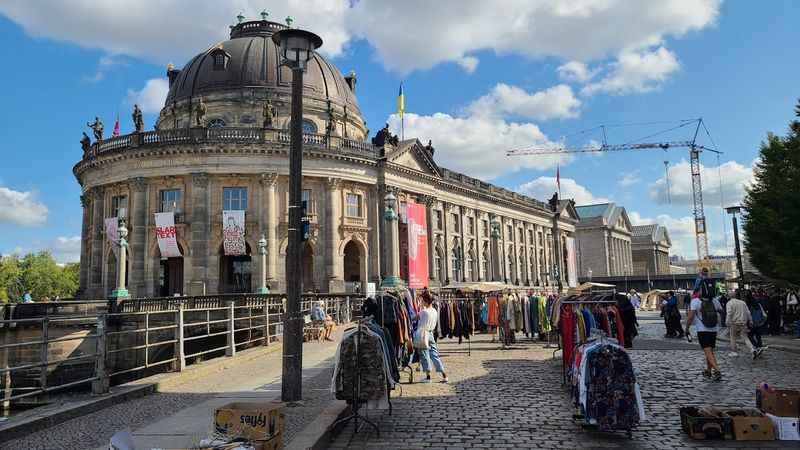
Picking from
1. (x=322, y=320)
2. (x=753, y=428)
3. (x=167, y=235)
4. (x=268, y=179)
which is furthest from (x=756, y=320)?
(x=167, y=235)

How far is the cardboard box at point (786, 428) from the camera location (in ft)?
23.8

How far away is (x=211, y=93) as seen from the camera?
5012 centimetres

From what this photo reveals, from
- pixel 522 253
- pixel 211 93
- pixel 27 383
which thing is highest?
pixel 211 93

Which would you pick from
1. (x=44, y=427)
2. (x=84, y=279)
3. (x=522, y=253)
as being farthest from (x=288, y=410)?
(x=522, y=253)

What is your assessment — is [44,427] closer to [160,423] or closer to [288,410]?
[160,423]

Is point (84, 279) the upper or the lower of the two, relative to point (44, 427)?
upper

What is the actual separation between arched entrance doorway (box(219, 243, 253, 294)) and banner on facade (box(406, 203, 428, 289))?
1187cm

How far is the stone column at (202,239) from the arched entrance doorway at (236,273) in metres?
1.65

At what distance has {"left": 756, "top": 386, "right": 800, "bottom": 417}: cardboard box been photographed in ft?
24.4

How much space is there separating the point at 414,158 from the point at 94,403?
44896 millimetres

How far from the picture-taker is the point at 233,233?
135 feet

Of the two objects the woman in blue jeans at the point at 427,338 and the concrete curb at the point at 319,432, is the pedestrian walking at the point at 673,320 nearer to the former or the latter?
the woman in blue jeans at the point at 427,338

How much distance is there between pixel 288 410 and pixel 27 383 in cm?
2140

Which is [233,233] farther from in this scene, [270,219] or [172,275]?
[172,275]
